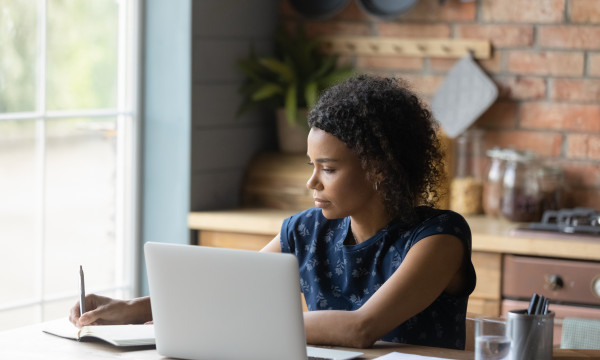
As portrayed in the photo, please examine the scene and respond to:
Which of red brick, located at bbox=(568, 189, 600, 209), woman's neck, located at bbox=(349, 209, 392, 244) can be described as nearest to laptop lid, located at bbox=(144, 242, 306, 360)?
woman's neck, located at bbox=(349, 209, 392, 244)

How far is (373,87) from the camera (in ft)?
7.23

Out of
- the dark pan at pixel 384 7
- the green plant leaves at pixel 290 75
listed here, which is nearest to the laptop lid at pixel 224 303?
the green plant leaves at pixel 290 75

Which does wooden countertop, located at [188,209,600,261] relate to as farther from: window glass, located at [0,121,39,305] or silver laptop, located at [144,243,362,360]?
silver laptop, located at [144,243,362,360]

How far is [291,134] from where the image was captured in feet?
12.3

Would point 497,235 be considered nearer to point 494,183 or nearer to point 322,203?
point 494,183

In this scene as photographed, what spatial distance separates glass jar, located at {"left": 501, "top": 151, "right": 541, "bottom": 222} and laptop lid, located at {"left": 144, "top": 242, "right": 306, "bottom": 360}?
176 centimetres

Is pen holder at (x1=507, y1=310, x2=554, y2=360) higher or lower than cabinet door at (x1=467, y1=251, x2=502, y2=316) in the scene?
higher

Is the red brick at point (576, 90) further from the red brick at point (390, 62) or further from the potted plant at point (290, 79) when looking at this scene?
the potted plant at point (290, 79)

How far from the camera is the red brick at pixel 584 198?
3406 millimetres

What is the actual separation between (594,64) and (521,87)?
10.3 inches

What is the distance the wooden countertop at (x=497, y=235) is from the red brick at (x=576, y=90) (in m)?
0.50

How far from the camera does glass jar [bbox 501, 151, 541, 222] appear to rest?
330 cm

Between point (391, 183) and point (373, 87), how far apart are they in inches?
8.8

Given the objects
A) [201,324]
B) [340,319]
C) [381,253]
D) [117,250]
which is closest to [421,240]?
[381,253]
